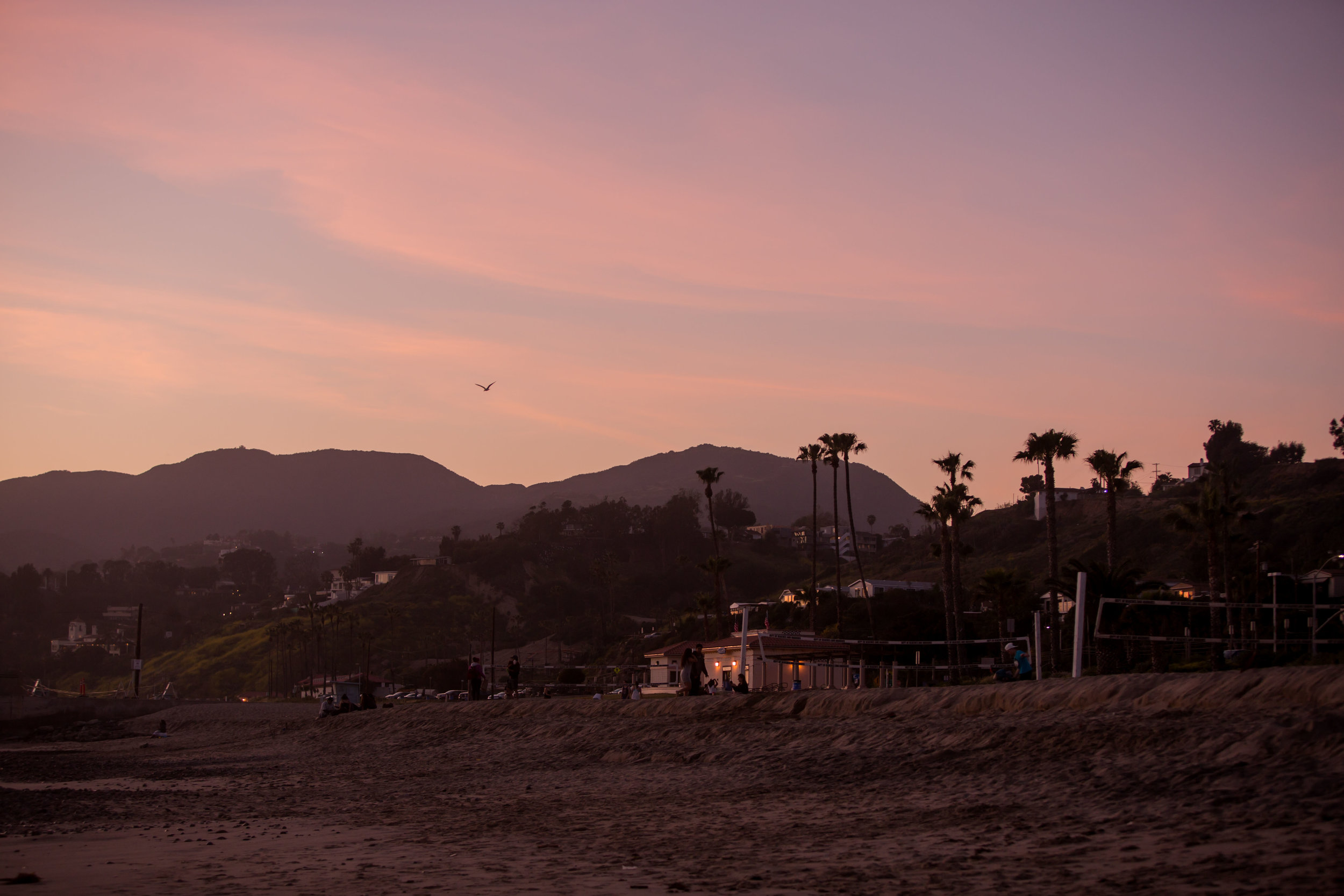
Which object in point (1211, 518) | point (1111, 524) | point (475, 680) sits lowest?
point (475, 680)

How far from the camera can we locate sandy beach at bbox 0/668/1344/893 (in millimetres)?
7070

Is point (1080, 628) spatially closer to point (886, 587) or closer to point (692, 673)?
point (692, 673)

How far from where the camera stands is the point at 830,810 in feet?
33.0

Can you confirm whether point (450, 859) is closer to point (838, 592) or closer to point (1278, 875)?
point (1278, 875)

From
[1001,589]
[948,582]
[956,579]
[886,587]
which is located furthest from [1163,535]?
[948,582]

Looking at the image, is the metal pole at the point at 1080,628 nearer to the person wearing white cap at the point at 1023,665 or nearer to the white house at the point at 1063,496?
the person wearing white cap at the point at 1023,665

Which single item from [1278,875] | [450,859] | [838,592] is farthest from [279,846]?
[838,592]

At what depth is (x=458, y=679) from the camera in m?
81.4

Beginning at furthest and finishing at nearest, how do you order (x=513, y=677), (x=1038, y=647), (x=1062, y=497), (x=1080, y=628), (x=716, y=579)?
(x=1062, y=497) → (x=716, y=579) → (x=513, y=677) → (x=1038, y=647) → (x=1080, y=628)

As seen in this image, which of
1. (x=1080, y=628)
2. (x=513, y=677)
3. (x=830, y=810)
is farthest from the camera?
(x=513, y=677)

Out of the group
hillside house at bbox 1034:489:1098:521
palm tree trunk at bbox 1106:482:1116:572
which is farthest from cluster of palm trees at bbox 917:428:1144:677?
hillside house at bbox 1034:489:1098:521

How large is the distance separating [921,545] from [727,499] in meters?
48.3

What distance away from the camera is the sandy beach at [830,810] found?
7.07 meters

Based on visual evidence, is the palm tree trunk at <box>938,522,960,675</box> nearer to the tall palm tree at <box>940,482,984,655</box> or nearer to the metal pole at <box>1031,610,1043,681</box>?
the tall palm tree at <box>940,482,984,655</box>
